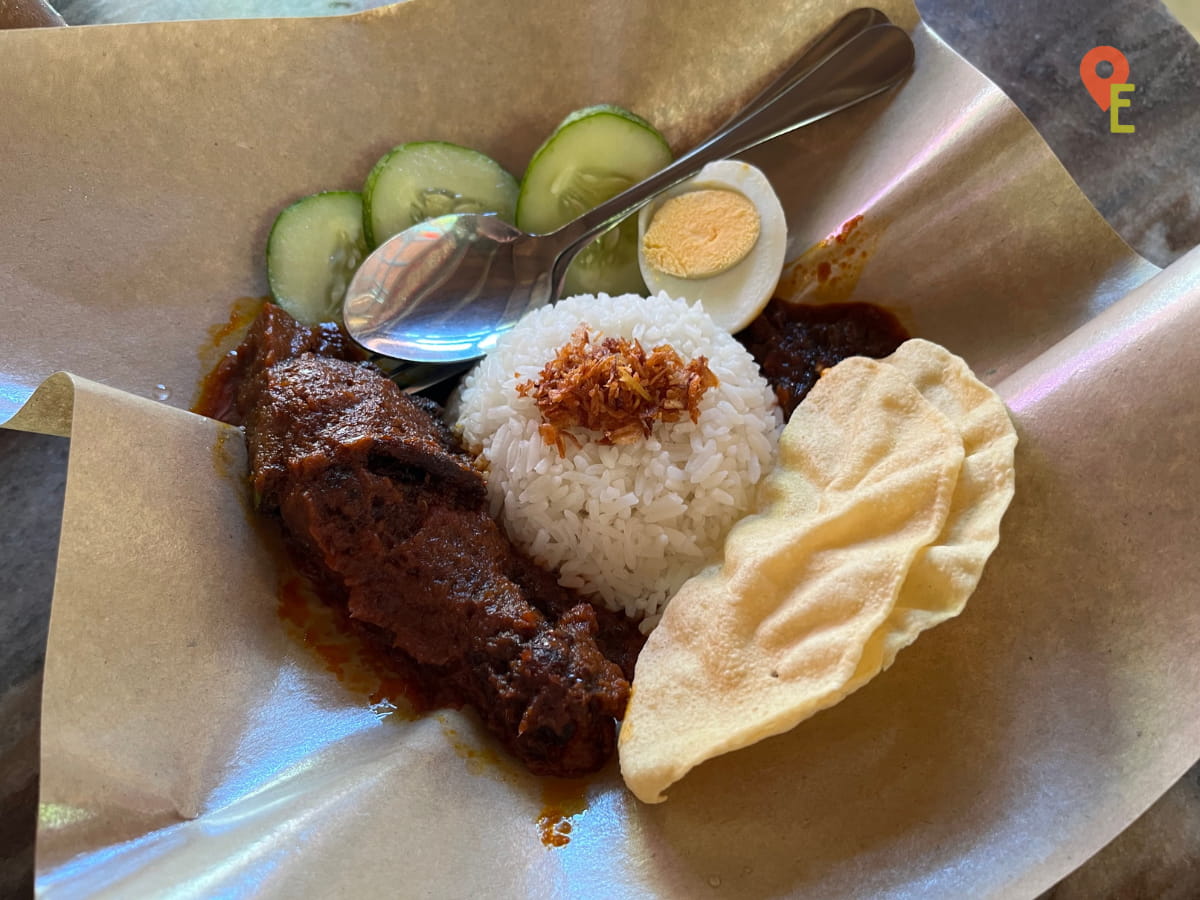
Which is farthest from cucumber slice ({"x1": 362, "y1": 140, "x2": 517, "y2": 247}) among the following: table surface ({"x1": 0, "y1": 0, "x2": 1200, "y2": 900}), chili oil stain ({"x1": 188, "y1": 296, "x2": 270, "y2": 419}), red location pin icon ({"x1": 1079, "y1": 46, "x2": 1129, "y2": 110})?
red location pin icon ({"x1": 1079, "y1": 46, "x2": 1129, "y2": 110})

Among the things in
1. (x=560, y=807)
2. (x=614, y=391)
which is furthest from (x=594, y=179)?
(x=560, y=807)

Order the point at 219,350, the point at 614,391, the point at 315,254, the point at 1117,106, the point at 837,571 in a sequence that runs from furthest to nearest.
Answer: the point at 1117,106
the point at 315,254
the point at 219,350
the point at 614,391
the point at 837,571

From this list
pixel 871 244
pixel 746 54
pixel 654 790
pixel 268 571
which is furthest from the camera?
pixel 746 54

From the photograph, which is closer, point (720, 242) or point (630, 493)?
point (630, 493)

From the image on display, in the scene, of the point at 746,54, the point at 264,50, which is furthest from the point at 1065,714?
the point at 264,50

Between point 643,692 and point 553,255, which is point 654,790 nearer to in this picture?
point 643,692

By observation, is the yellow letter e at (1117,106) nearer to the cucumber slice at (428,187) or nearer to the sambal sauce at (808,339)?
the sambal sauce at (808,339)

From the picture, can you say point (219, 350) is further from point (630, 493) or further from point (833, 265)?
point (833, 265)
